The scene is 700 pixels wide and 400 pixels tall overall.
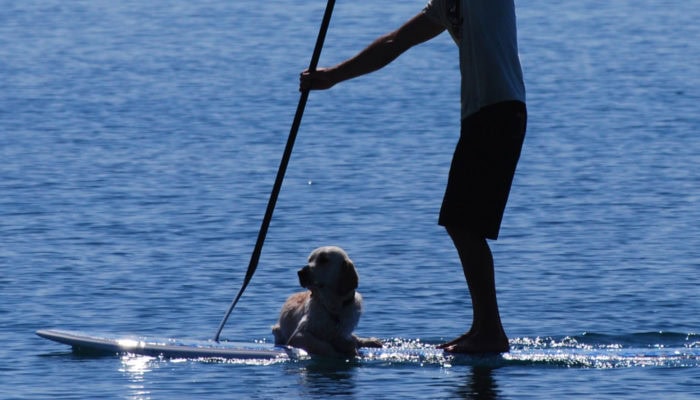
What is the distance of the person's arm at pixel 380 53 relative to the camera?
848cm

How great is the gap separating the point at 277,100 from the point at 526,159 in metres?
4.94

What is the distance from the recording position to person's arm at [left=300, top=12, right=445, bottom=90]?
8477mm

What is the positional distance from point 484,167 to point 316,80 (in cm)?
92

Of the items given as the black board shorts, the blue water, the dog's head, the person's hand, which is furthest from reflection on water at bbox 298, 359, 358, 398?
the person's hand

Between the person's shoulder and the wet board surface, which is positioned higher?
the person's shoulder

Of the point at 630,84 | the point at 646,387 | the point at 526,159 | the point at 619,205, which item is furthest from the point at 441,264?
the point at 630,84

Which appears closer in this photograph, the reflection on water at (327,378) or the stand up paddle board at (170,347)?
the reflection on water at (327,378)

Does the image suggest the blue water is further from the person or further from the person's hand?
the person's hand

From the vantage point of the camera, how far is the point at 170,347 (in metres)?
8.73

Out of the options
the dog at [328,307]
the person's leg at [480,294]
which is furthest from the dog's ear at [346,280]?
the person's leg at [480,294]

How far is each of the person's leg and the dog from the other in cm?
51

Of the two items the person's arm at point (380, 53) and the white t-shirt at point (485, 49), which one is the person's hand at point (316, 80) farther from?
the white t-shirt at point (485, 49)

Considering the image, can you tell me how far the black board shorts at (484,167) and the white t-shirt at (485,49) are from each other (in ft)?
0.20

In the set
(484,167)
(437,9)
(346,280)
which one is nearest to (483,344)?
(346,280)
